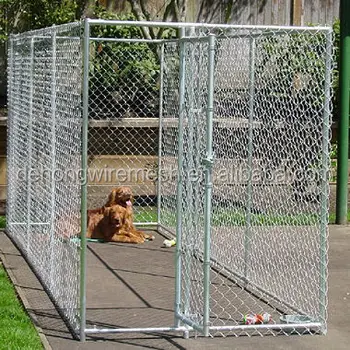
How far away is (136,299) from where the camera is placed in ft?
29.6

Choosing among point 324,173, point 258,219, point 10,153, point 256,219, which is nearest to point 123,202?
point 10,153

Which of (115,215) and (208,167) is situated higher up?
(208,167)

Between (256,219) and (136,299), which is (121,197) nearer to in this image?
(256,219)

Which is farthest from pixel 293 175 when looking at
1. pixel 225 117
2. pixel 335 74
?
pixel 335 74

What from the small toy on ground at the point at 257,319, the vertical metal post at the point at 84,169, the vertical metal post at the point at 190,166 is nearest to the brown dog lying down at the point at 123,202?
the vertical metal post at the point at 190,166

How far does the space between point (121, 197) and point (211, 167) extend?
4.31m

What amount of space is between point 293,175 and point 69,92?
2845 millimetres

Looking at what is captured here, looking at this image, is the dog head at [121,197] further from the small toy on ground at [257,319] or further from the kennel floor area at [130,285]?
the small toy on ground at [257,319]

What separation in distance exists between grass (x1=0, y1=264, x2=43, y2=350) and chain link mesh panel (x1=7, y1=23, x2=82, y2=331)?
0.33 m

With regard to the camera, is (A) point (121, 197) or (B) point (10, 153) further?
(B) point (10, 153)

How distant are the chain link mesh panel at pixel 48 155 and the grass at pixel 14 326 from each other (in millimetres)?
334

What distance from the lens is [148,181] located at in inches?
556

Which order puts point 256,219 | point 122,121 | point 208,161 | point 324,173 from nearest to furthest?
point 208,161, point 324,173, point 256,219, point 122,121

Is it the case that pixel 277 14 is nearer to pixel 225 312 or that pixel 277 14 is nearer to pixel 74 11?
pixel 74 11
